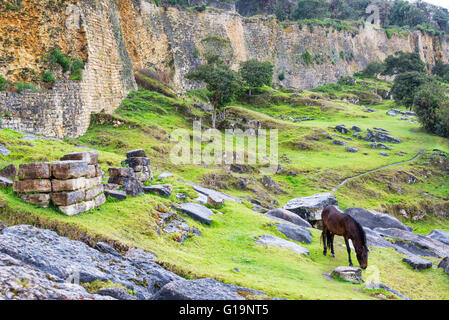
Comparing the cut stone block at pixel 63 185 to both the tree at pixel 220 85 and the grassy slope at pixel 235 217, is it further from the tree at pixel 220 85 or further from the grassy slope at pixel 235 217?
the tree at pixel 220 85

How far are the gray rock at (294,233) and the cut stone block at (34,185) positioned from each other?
788cm

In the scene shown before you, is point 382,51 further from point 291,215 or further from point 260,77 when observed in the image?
point 291,215

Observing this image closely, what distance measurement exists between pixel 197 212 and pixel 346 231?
16.0ft

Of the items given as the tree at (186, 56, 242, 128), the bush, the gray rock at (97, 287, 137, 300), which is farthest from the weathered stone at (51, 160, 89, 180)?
the tree at (186, 56, 242, 128)

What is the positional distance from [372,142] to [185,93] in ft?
74.9

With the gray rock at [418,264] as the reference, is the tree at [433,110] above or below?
above

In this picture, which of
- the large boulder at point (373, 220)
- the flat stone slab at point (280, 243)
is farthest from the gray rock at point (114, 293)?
the large boulder at point (373, 220)

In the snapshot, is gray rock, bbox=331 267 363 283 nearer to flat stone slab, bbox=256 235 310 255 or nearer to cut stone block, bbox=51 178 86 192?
flat stone slab, bbox=256 235 310 255

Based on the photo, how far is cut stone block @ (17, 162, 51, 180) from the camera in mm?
8930

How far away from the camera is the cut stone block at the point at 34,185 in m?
8.94

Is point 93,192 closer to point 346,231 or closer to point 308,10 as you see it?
point 346,231

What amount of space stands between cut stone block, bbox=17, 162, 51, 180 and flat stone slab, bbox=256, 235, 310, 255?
20.9 ft

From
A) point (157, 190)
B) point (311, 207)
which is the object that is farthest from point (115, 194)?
point (311, 207)

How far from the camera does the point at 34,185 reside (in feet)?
29.3
